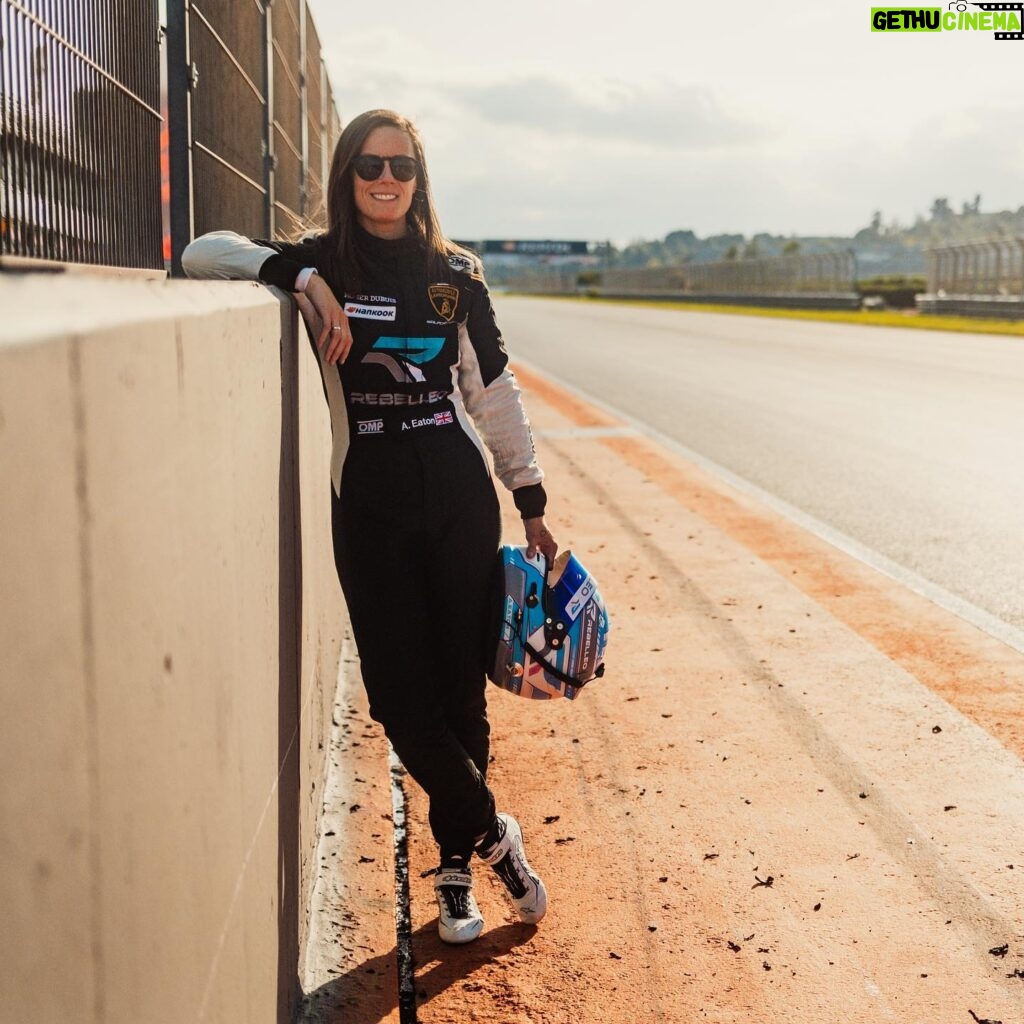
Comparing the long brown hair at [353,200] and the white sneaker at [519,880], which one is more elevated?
the long brown hair at [353,200]

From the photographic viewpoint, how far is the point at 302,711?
3473 millimetres

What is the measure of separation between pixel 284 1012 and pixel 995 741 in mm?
2832

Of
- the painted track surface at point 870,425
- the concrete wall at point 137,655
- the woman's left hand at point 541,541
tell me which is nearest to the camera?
the concrete wall at point 137,655

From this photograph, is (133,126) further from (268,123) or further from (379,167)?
(268,123)

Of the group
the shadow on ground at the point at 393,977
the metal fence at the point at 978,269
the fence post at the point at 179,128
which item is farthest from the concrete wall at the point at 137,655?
the metal fence at the point at 978,269

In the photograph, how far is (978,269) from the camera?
139 feet

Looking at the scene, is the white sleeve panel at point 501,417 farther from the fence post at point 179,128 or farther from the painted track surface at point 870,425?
the painted track surface at point 870,425

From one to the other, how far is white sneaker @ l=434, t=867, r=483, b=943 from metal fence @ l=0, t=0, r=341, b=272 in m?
1.61

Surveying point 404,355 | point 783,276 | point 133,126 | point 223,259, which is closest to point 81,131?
point 133,126

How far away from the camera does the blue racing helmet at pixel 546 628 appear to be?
3492 mm

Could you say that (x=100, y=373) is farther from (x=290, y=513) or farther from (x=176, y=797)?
(x=290, y=513)

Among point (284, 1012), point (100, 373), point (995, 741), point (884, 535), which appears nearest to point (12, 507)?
point (100, 373)

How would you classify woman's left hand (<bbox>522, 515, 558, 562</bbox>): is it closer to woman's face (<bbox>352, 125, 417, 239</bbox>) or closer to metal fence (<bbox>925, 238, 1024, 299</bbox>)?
woman's face (<bbox>352, 125, 417, 239</bbox>)

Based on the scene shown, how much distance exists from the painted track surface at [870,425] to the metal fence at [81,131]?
4.81 meters
